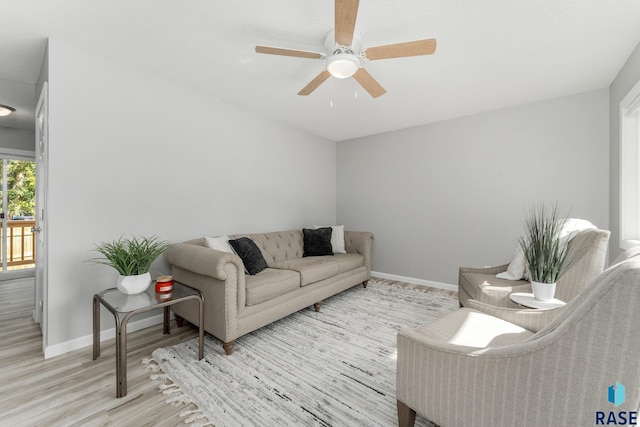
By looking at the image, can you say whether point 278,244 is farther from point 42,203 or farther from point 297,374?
point 42,203

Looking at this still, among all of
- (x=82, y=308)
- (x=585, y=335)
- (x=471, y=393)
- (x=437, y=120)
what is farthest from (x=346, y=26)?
(x=82, y=308)

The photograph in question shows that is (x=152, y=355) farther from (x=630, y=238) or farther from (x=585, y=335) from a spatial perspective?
(x=630, y=238)

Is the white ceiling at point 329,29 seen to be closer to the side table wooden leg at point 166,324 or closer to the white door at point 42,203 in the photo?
the white door at point 42,203

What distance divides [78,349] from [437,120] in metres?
4.75

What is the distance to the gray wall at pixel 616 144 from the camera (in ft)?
7.77

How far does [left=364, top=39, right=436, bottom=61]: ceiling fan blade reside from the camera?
1735 millimetres

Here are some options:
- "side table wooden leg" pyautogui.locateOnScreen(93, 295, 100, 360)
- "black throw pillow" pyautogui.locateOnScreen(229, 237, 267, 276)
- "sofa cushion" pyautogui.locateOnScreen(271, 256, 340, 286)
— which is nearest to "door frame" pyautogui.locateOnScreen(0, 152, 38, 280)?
"side table wooden leg" pyautogui.locateOnScreen(93, 295, 100, 360)

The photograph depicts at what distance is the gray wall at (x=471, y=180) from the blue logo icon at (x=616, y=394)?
306 centimetres

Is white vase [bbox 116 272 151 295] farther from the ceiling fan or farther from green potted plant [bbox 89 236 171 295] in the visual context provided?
the ceiling fan

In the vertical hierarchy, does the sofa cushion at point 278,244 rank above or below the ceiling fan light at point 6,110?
below

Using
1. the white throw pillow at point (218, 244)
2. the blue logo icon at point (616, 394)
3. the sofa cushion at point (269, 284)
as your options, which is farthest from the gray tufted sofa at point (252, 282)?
the blue logo icon at point (616, 394)

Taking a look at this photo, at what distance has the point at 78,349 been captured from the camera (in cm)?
221

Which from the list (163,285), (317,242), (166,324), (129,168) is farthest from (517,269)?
(129,168)

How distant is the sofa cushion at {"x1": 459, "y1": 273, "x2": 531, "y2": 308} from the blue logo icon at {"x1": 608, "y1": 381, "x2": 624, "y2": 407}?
1299 mm
